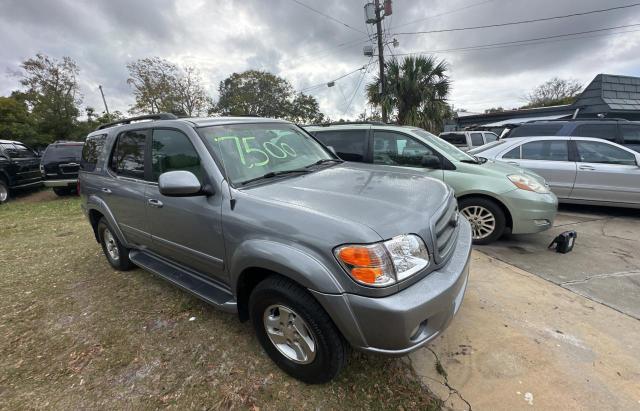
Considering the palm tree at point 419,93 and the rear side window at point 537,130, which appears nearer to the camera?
the rear side window at point 537,130

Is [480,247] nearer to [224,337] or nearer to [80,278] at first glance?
[224,337]

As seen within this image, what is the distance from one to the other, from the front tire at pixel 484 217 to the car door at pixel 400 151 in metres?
0.53

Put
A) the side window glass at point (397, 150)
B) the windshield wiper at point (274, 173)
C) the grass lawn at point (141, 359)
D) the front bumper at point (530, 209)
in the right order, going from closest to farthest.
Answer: the grass lawn at point (141, 359), the windshield wiper at point (274, 173), the front bumper at point (530, 209), the side window glass at point (397, 150)

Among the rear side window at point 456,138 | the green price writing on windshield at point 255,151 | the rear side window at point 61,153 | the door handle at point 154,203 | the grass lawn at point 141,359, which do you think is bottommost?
the grass lawn at point 141,359

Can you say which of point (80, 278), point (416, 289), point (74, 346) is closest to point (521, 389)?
point (416, 289)

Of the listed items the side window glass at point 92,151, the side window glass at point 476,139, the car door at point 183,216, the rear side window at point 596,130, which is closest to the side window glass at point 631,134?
the rear side window at point 596,130

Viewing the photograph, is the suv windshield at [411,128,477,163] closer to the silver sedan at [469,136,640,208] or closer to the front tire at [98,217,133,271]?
the silver sedan at [469,136,640,208]

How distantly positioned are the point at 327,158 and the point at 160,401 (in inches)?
90.3

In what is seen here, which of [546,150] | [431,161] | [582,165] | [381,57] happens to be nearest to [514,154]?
[546,150]

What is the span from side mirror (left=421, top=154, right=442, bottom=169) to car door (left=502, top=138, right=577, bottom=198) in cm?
255

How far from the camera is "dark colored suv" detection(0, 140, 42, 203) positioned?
8773mm

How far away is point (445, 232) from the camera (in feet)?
6.59

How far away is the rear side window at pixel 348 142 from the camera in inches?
183

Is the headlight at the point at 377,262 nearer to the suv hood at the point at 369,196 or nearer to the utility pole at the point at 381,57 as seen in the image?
the suv hood at the point at 369,196
